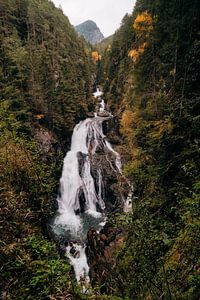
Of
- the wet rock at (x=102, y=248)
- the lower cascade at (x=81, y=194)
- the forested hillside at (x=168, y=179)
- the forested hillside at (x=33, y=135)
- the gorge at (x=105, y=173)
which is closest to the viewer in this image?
the forested hillside at (x=33, y=135)

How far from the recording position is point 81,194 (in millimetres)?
24891

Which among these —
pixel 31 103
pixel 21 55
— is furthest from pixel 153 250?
pixel 21 55

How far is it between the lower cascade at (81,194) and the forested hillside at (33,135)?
4.23 feet

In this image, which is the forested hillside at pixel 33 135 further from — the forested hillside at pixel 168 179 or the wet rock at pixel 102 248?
the wet rock at pixel 102 248

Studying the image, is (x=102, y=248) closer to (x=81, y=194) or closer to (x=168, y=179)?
(x=168, y=179)

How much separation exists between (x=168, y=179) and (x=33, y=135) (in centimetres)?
1612

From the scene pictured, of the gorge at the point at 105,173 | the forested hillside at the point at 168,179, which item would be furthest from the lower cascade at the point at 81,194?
the forested hillside at the point at 168,179

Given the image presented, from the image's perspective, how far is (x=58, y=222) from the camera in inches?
849

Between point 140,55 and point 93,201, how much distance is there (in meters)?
13.3

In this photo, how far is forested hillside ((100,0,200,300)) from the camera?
5.44m

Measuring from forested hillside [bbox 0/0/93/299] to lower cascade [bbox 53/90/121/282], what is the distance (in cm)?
129

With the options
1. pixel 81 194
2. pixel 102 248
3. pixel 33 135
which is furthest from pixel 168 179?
pixel 33 135

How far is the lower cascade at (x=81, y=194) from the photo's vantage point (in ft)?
60.0

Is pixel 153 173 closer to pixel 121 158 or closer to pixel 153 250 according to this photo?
pixel 153 250
